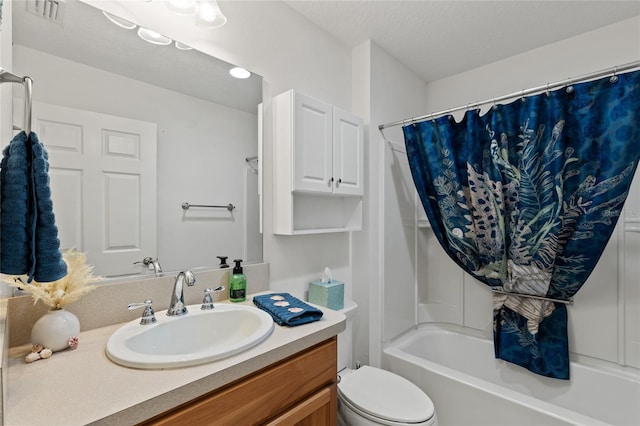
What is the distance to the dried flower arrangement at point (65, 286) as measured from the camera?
84 cm

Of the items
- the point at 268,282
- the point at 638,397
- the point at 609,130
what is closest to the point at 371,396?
the point at 268,282

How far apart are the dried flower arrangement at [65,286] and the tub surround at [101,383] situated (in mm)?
138

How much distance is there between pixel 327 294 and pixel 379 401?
54 cm

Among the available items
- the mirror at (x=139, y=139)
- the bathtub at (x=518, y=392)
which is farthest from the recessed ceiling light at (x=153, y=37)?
the bathtub at (x=518, y=392)

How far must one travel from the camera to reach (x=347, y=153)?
5.78 feet

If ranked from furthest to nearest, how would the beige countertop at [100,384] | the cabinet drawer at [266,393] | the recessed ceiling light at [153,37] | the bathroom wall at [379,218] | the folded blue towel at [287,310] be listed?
the bathroom wall at [379,218] → the recessed ceiling light at [153,37] → the folded blue towel at [287,310] → the cabinet drawer at [266,393] → the beige countertop at [100,384]

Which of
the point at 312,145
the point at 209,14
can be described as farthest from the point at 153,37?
the point at 312,145

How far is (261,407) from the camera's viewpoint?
0.86 metres

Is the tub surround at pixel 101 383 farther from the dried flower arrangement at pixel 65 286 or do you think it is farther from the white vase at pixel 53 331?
the dried flower arrangement at pixel 65 286

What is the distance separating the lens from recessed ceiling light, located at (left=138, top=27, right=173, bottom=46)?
117cm

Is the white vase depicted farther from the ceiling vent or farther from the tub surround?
the ceiling vent

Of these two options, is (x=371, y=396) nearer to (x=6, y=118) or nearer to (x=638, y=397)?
(x=638, y=397)

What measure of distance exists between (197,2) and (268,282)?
4.15 feet

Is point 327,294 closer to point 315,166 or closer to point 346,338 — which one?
point 346,338
